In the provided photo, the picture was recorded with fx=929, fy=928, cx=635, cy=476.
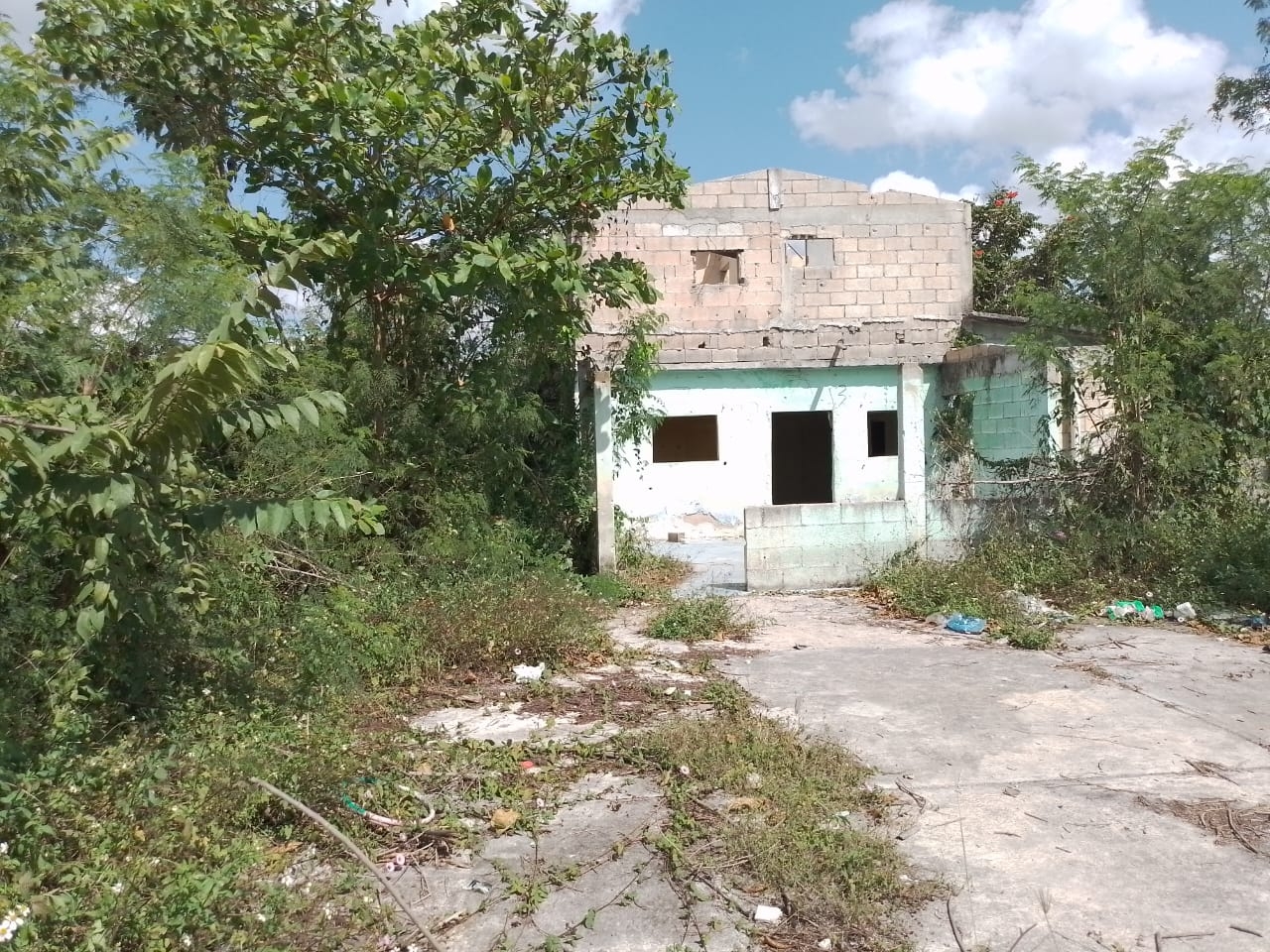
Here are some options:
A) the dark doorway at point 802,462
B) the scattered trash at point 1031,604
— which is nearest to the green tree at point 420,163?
the scattered trash at point 1031,604

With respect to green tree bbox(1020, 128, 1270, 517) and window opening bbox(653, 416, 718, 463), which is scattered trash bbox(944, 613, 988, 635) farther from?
window opening bbox(653, 416, 718, 463)

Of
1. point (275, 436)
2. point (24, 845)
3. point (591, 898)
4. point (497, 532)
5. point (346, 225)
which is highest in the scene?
point (346, 225)

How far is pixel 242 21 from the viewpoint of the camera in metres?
7.33

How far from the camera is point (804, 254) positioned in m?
14.0

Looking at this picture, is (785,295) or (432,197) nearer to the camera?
(432,197)

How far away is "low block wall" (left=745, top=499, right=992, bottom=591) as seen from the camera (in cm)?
923

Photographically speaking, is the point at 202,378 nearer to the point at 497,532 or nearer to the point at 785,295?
the point at 497,532

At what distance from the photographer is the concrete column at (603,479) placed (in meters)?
9.77

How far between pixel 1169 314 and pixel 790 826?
→ 25.3ft

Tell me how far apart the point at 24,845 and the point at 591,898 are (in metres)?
1.93

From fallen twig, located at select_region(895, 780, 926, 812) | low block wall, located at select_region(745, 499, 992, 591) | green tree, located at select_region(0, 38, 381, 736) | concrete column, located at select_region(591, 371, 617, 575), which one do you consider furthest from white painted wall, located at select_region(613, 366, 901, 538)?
fallen twig, located at select_region(895, 780, 926, 812)

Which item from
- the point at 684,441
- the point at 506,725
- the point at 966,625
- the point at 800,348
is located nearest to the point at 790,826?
the point at 506,725

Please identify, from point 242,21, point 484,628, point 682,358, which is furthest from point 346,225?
point 682,358

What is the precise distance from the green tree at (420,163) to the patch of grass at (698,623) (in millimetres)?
2430
